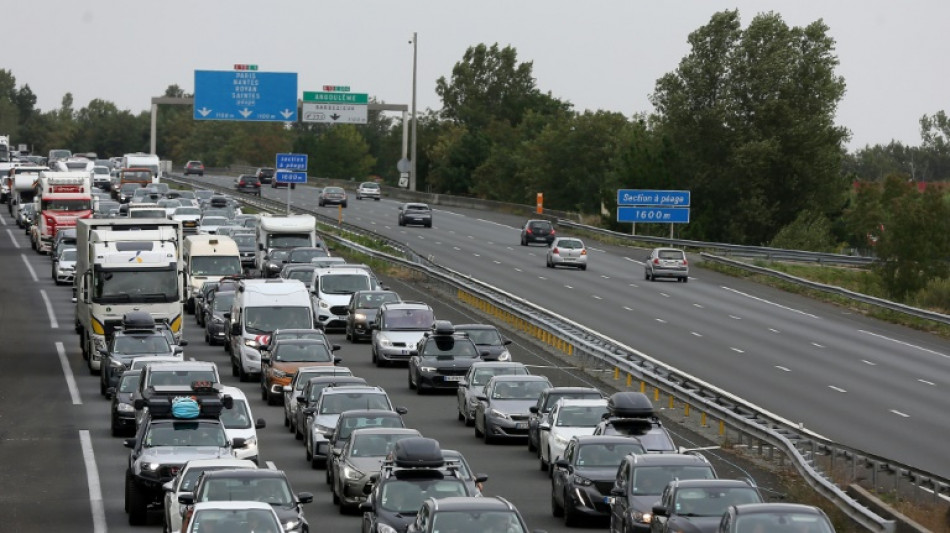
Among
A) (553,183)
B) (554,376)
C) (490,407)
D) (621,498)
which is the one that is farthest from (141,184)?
(621,498)

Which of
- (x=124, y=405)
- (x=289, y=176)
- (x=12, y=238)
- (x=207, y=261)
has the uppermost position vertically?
(x=289, y=176)

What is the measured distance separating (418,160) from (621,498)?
166497 mm

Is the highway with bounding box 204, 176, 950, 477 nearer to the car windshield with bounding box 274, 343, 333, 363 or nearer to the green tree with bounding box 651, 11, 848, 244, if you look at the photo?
the car windshield with bounding box 274, 343, 333, 363

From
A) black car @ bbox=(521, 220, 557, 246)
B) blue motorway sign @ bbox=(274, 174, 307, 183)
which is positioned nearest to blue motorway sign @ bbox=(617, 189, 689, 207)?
black car @ bbox=(521, 220, 557, 246)

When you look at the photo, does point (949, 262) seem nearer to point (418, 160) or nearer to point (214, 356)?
point (214, 356)

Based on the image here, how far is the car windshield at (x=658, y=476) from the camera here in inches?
901

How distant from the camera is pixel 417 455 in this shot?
2314cm

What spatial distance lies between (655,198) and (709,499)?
7060cm

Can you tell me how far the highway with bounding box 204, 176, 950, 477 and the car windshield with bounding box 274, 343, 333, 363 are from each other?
10.4 meters

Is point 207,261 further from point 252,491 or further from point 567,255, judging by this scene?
point 252,491

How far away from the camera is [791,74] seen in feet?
396

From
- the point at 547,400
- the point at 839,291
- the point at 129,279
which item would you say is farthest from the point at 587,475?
the point at 839,291

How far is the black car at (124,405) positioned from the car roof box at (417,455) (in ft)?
39.3

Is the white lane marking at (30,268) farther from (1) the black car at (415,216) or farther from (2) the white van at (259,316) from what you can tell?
(2) the white van at (259,316)
